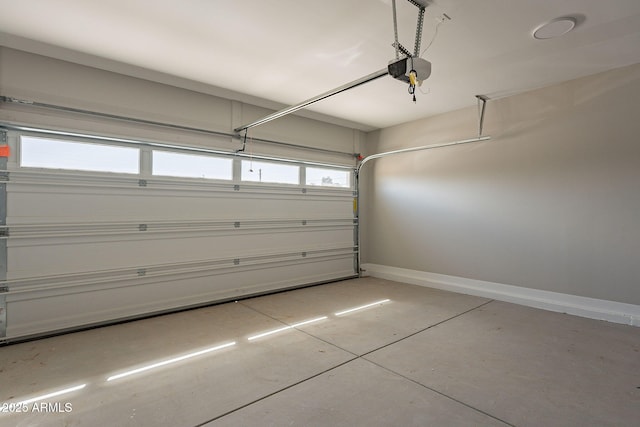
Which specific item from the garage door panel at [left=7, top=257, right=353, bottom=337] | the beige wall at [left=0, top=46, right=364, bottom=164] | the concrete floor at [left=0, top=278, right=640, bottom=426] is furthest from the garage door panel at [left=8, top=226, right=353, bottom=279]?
the beige wall at [left=0, top=46, right=364, bottom=164]

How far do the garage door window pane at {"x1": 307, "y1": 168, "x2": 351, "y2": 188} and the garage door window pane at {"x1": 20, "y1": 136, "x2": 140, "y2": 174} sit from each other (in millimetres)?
2556

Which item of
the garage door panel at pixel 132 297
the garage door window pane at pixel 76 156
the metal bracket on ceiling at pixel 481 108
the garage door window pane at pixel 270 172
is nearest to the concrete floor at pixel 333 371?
the garage door panel at pixel 132 297

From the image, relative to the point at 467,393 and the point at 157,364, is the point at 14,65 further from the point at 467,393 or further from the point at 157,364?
the point at 467,393

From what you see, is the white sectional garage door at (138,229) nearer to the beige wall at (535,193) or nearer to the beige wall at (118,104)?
the beige wall at (118,104)

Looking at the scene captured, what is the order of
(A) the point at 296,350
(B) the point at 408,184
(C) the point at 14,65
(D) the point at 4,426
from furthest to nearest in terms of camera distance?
(B) the point at 408,184 < (C) the point at 14,65 < (A) the point at 296,350 < (D) the point at 4,426

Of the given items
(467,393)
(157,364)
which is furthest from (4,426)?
(467,393)

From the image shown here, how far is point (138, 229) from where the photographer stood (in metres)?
3.54

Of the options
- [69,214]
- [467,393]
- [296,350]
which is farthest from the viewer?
[69,214]

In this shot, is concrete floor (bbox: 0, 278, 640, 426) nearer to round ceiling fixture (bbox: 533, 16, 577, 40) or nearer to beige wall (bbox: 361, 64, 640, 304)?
beige wall (bbox: 361, 64, 640, 304)

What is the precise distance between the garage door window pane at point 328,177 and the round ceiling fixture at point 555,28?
3.32 metres

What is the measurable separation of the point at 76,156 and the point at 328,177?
349 centimetres

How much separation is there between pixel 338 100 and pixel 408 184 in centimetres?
199

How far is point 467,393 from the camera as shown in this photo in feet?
6.83

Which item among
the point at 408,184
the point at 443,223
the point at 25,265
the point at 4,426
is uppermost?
the point at 408,184
